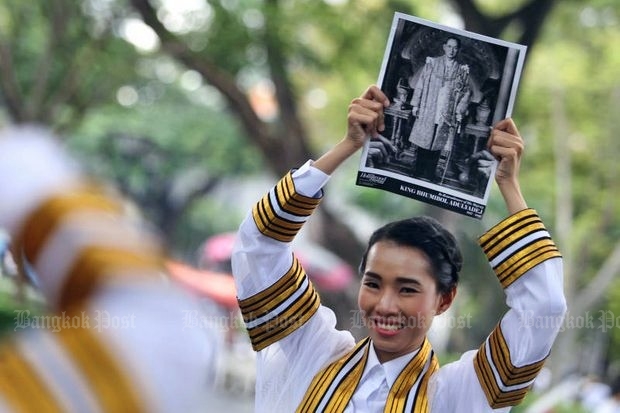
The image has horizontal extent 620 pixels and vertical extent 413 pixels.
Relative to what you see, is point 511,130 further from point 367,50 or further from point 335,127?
point 335,127

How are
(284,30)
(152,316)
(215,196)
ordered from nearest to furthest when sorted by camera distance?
(152,316), (284,30), (215,196)

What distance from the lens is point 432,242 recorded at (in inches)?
85.9

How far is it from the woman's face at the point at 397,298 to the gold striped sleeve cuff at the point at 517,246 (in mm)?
150

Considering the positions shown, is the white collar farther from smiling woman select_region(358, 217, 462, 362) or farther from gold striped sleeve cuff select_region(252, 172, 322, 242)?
gold striped sleeve cuff select_region(252, 172, 322, 242)

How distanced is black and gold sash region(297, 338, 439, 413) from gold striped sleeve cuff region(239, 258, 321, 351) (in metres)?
0.13

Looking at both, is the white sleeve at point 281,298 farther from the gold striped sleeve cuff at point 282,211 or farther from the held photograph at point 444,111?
the held photograph at point 444,111

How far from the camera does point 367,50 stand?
793 cm

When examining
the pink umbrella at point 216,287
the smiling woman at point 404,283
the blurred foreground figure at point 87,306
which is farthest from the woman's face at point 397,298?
the pink umbrella at point 216,287

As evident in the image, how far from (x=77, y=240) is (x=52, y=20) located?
8.89 meters

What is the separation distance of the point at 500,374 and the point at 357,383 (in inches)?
11.8

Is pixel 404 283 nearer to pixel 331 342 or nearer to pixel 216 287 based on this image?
pixel 331 342

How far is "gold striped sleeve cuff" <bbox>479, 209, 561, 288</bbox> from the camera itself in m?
2.02

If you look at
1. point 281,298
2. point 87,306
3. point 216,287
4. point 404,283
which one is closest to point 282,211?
point 281,298

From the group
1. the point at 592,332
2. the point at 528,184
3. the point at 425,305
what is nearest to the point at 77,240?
the point at 425,305
